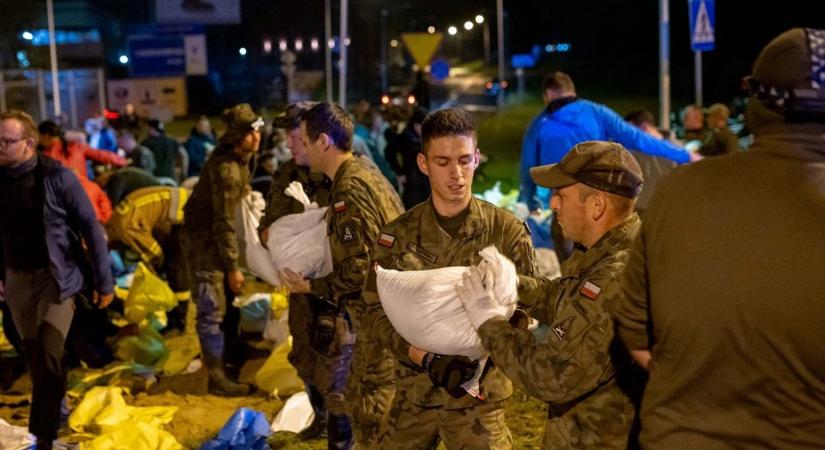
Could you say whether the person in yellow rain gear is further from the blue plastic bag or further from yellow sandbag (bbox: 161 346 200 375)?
the blue plastic bag

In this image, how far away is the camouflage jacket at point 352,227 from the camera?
4.55m

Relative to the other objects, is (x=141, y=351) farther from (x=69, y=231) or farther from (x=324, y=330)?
(x=324, y=330)

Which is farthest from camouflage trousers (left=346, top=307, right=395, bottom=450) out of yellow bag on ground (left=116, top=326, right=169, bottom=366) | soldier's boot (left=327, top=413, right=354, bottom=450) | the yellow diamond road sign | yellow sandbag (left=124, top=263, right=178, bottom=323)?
the yellow diamond road sign

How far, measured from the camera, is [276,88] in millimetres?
42469

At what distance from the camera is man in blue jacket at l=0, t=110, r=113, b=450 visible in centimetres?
547

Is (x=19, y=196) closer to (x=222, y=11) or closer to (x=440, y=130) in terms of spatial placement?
(x=440, y=130)

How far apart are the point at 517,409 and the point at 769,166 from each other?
449cm

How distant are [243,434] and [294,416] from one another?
71 cm

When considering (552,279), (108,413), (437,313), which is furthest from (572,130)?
(437,313)

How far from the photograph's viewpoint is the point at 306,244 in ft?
15.6

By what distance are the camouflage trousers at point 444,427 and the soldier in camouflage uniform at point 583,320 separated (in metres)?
0.61

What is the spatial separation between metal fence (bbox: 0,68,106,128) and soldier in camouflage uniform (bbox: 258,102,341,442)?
2052 centimetres

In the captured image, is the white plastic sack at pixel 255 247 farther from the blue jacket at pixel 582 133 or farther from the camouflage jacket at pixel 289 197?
the blue jacket at pixel 582 133

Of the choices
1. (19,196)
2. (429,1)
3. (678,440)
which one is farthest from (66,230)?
(429,1)
